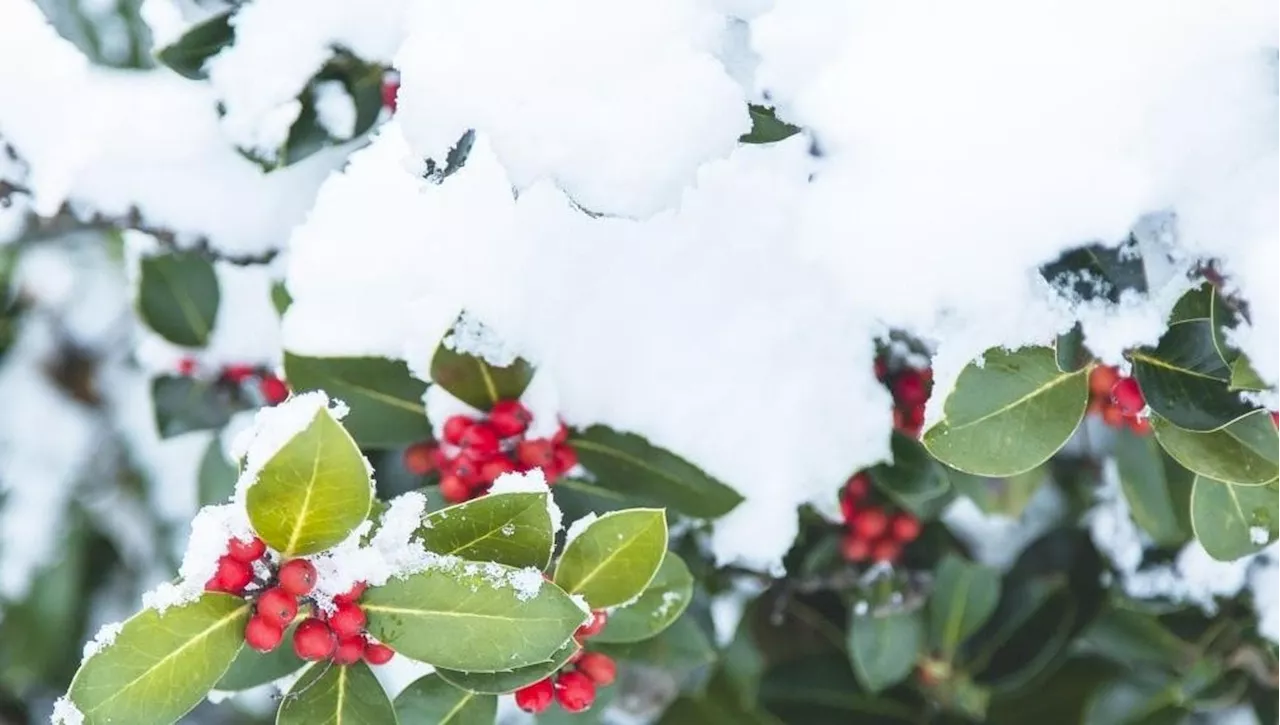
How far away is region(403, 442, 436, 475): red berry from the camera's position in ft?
3.98

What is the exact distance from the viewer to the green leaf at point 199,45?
116 centimetres

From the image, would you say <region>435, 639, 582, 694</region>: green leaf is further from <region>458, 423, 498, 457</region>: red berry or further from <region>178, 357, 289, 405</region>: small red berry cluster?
<region>178, 357, 289, 405</region>: small red berry cluster

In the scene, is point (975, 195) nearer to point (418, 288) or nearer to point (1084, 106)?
point (1084, 106)

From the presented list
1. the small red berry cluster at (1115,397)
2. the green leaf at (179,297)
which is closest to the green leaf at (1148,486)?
the small red berry cluster at (1115,397)

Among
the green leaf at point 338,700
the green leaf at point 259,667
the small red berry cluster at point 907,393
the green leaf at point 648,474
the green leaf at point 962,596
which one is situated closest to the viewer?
the green leaf at point 338,700

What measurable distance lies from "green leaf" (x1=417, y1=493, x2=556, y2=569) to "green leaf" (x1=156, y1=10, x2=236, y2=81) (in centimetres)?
55

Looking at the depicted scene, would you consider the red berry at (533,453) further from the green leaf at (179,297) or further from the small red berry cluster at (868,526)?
the green leaf at (179,297)

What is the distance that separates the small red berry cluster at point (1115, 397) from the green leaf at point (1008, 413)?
5 cm

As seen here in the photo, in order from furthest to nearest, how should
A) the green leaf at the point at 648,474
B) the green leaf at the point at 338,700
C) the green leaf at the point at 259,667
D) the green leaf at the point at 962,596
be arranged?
the green leaf at the point at 962,596
the green leaf at the point at 648,474
the green leaf at the point at 259,667
the green leaf at the point at 338,700

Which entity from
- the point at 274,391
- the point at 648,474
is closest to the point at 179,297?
the point at 274,391

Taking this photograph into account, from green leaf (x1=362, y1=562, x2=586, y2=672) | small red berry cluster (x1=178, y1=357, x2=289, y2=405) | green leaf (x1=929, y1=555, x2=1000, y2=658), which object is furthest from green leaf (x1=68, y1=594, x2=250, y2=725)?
green leaf (x1=929, y1=555, x2=1000, y2=658)

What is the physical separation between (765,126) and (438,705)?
0.54 m

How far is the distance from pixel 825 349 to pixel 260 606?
1.89 ft

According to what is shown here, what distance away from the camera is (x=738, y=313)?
1.17 metres
